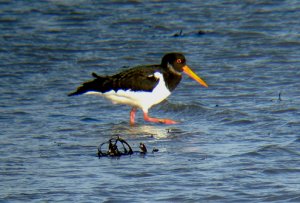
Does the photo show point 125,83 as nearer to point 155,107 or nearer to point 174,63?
point 174,63

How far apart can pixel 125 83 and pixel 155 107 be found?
987mm

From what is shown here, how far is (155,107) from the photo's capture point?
39.7ft

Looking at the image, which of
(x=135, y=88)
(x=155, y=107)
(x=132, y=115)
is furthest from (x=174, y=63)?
(x=132, y=115)

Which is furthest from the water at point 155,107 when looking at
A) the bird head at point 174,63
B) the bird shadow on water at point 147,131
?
the bird head at point 174,63

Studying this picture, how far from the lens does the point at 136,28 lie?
16.5m

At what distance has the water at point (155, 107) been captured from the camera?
7.77 metres

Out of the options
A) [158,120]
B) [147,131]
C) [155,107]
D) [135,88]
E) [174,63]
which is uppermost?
[174,63]

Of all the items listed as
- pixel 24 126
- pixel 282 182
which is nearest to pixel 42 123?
pixel 24 126

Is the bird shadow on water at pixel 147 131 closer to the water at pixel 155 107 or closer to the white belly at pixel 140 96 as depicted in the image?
the water at pixel 155 107

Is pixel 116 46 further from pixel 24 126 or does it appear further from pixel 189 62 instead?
pixel 24 126

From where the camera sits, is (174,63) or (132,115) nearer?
(132,115)

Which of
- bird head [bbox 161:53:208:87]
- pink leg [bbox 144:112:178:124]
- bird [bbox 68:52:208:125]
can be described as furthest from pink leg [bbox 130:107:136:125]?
bird head [bbox 161:53:208:87]

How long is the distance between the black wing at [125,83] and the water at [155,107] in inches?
13.4

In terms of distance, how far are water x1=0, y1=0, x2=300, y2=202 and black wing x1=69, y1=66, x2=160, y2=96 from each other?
34 cm
